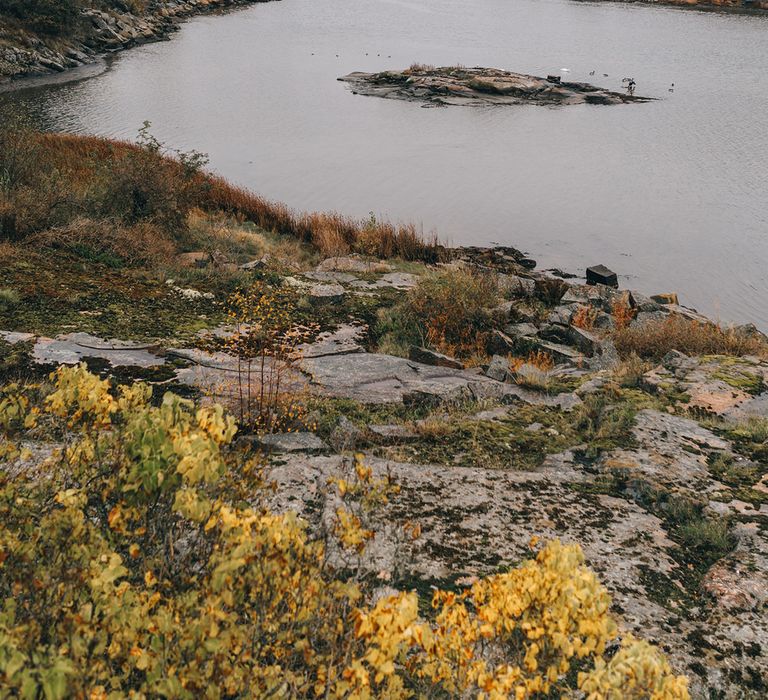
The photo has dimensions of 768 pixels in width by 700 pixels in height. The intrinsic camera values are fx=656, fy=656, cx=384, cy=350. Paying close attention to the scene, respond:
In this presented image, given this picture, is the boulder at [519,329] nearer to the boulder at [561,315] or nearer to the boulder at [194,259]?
the boulder at [561,315]

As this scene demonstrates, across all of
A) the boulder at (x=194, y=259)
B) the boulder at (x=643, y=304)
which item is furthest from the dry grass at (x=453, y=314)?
the boulder at (x=194, y=259)

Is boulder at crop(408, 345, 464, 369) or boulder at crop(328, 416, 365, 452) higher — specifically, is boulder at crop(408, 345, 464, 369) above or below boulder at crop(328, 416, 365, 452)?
below

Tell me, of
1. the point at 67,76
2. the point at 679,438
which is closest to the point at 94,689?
the point at 679,438

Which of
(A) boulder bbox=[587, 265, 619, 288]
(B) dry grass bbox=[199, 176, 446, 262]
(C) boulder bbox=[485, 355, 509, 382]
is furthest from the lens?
(B) dry grass bbox=[199, 176, 446, 262]

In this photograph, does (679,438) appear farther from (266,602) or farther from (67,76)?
(67,76)

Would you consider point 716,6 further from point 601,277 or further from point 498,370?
point 498,370

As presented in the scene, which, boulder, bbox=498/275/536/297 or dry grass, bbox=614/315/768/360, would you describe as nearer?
dry grass, bbox=614/315/768/360

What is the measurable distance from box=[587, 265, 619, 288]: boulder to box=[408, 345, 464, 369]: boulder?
32.7 ft

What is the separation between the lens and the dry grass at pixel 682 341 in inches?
436

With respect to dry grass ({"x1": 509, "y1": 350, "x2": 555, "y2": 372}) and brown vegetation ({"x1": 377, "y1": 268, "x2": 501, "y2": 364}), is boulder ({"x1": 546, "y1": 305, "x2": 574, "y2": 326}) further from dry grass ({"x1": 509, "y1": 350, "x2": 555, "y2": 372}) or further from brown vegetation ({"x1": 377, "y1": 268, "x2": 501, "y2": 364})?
dry grass ({"x1": 509, "y1": 350, "x2": 555, "y2": 372})

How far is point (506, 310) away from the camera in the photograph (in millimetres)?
12914

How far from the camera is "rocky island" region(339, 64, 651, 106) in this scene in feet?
153

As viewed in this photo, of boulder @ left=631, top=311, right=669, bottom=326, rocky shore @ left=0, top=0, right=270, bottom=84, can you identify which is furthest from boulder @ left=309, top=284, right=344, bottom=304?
rocky shore @ left=0, top=0, right=270, bottom=84

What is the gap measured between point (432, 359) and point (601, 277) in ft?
34.1
